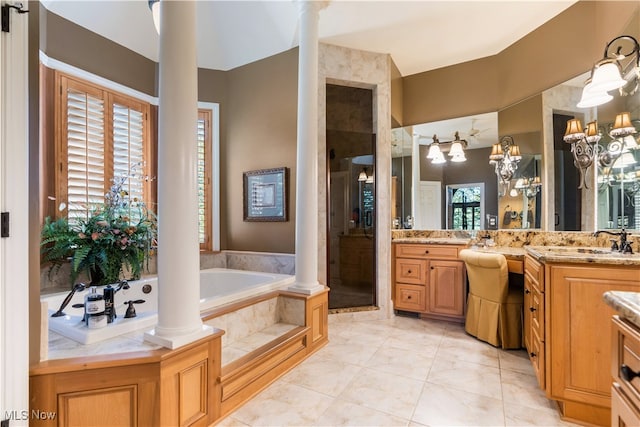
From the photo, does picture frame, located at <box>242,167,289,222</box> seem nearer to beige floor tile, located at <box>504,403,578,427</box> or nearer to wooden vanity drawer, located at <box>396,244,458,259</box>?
wooden vanity drawer, located at <box>396,244,458,259</box>

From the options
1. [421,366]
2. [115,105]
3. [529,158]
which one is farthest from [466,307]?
[115,105]

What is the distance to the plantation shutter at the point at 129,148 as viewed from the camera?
3.12 m

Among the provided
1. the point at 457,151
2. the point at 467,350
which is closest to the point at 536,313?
the point at 467,350

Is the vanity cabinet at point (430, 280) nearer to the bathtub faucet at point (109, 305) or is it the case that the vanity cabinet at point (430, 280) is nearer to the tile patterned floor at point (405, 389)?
the tile patterned floor at point (405, 389)

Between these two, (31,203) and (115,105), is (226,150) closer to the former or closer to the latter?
(115,105)

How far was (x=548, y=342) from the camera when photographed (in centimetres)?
175

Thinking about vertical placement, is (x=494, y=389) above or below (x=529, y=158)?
below

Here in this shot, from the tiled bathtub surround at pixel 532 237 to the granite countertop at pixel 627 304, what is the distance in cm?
180

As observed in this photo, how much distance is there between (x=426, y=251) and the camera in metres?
3.41

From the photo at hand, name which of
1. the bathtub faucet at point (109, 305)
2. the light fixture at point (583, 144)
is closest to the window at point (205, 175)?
the bathtub faucet at point (109, 305)

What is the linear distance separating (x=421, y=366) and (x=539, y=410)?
75cm

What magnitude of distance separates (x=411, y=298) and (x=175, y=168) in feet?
9.56

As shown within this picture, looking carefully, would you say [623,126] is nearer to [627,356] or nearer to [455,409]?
[627,356]

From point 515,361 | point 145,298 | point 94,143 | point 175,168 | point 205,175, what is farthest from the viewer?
point 205,175
